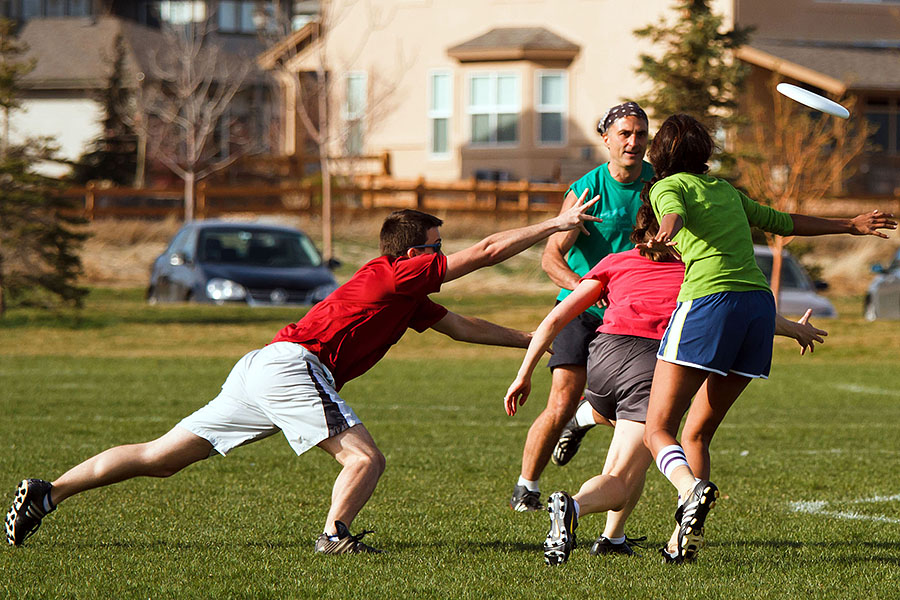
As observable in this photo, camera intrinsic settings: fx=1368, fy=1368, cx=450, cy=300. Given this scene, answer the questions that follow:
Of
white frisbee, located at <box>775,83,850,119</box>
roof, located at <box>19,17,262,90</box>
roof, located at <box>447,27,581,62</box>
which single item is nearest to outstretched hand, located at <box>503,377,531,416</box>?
white frisbee, located at <box>775,83,850,119</box>

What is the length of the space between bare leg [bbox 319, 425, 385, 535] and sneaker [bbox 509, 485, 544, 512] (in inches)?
72.4

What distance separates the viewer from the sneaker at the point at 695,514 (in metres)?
5.13

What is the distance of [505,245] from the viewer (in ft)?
18.9

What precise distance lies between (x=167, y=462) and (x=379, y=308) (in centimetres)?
117

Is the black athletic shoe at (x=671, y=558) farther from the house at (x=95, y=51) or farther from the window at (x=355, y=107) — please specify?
the house at (x=95, y=51)

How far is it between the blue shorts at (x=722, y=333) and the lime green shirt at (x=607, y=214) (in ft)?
5.16

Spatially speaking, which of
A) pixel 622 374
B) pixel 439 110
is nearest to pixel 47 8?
pixel 439 110

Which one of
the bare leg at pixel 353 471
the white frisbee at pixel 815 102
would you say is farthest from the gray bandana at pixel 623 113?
the bare leg at pixel 353 471

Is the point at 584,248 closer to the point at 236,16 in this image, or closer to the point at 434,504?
the point at 434,504

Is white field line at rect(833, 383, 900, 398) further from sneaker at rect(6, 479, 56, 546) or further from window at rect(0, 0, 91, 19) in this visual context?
window at rect(0, 0, 91, 19)

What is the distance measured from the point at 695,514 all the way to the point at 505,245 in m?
1.39

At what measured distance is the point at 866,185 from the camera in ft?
122

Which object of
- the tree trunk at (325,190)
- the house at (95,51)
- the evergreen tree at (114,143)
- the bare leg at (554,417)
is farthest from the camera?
the house at (95,51)

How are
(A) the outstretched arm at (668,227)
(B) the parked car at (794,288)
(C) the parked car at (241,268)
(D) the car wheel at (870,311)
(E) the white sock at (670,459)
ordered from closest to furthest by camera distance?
(A) the outstretched arm at (668,227) < (E) the white sock at (670,459) < (C) the parked car at (241,268) < (B) the parked car at (794,288) < (D) the car wheel at (870,311)
